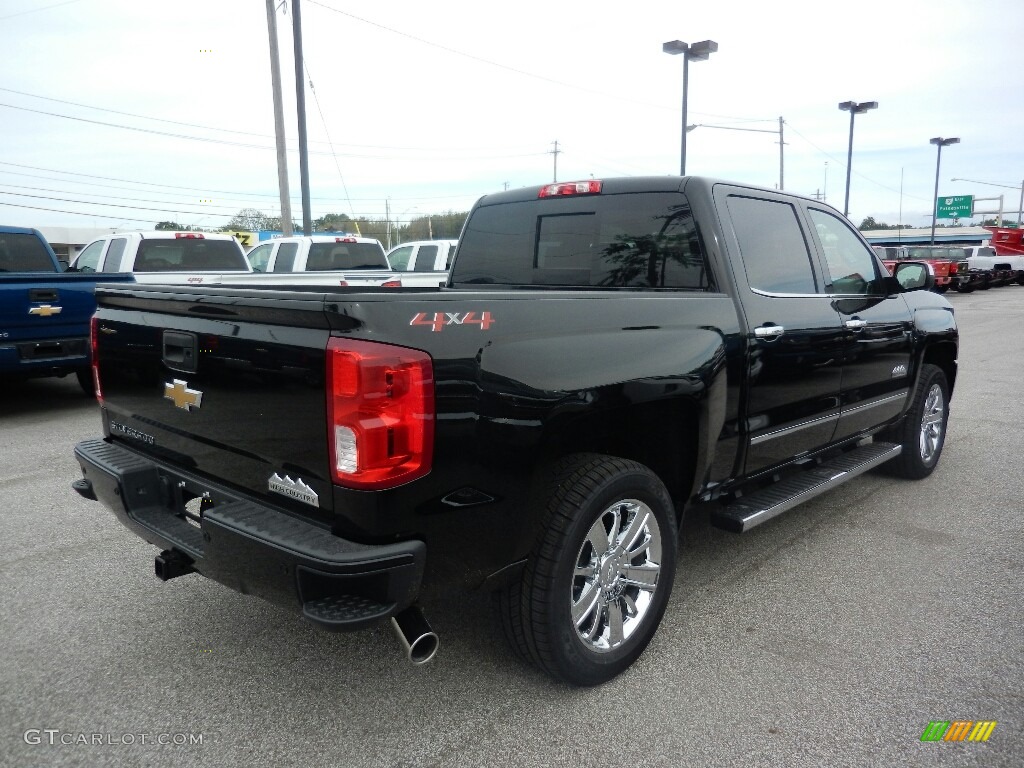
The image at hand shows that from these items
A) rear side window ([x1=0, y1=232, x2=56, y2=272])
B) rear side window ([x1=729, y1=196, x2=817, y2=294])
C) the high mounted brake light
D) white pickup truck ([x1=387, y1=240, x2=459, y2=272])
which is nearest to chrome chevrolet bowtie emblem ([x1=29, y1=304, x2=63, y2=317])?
rear side window ([x1=0, y1=232, x2=56, y2=272])

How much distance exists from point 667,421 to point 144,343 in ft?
6.91

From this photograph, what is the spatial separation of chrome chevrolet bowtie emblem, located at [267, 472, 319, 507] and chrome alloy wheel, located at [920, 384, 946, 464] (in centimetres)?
462

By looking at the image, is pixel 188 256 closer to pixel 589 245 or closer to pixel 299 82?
pixel 299 82

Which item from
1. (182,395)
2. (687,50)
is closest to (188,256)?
(182,395)

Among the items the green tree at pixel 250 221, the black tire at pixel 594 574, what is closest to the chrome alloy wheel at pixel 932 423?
the black tire at pixel 594 574

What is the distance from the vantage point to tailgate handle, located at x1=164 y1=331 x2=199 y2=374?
2.66 m

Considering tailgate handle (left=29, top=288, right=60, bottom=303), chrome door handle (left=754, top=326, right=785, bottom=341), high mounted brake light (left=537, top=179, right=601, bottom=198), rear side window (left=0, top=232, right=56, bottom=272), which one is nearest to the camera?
chrome door handle (left=754, top=326, right=785, bottom=341)

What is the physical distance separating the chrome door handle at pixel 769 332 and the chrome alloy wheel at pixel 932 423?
2419mm

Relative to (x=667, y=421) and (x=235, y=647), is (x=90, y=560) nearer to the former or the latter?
(x=235, y=647)

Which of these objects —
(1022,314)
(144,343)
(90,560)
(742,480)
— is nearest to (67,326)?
(90,560)

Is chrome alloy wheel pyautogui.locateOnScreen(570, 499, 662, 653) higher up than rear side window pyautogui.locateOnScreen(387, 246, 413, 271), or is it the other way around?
rear side window pyautogui.locateOnScreen(387, 246, 413, 271)

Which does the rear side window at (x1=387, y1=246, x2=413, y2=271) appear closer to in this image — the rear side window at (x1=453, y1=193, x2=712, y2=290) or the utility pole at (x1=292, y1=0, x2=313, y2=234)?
the utility pole at (x1=292, y1=0, x2=313, y2=234)

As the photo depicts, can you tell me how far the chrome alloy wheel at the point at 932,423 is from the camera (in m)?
5.44

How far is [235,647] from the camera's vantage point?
3109 millimetres
